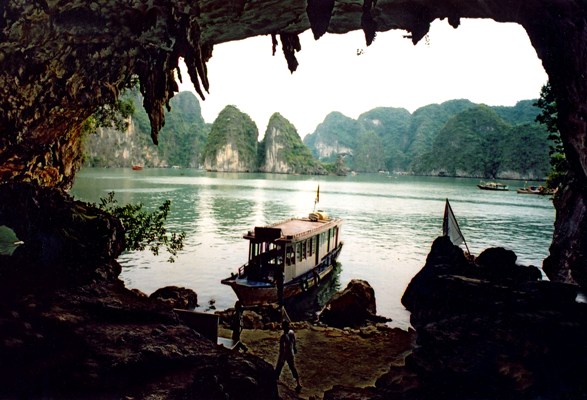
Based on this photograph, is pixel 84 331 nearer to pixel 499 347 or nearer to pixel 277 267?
pixel 499 347

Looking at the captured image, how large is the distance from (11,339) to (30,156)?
19.4 ft

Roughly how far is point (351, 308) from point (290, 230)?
5.64m

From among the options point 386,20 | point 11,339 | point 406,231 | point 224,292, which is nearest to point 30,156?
point 11,339

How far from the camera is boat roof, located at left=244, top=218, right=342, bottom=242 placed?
17984 millimetres

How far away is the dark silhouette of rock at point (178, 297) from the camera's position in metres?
18.4

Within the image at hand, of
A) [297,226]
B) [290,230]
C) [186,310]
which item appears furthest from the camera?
[297,226]

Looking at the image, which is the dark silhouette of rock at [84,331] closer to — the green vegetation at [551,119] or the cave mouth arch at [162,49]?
the cave mouth arch at [162,49]

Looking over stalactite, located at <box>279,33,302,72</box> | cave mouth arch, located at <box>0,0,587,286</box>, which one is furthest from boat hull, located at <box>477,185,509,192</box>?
stalactite, located at <box>279,33,302,72</box>

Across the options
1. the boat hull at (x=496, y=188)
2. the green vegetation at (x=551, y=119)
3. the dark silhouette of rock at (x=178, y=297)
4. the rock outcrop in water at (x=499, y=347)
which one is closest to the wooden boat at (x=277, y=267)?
→ the dark silhouette of rock at (x=178, y=297)

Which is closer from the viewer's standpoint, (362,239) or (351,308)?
(351,308)

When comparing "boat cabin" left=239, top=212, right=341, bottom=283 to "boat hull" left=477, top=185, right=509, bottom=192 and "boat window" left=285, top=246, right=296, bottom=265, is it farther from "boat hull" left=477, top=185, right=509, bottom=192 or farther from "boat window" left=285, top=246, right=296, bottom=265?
"boat hull" left=477, top=185, right=509, bottom=192

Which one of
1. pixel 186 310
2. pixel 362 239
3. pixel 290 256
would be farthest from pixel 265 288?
pixel 362 239

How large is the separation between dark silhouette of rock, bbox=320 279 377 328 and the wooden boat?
246cm

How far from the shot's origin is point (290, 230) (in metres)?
21.1
